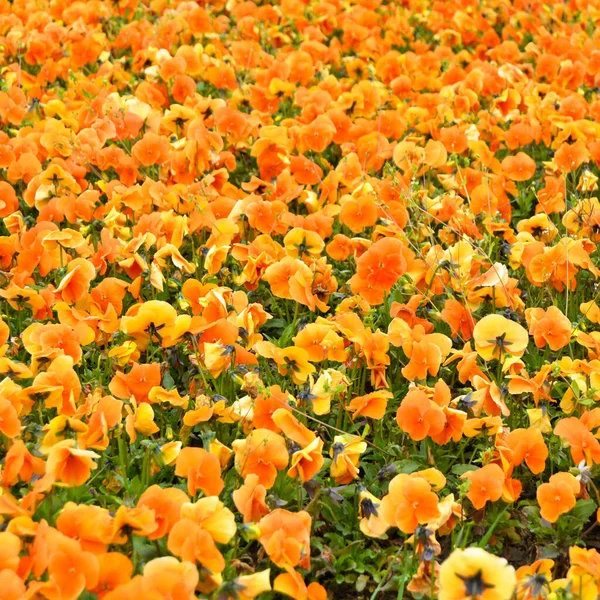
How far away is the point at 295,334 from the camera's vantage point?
3.12 metres

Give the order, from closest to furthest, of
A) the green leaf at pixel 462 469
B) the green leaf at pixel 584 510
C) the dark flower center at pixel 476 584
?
the dark flower center at pixel 476 584, the green leaf at pixel 584 510, the green leaf at pixel 462 469

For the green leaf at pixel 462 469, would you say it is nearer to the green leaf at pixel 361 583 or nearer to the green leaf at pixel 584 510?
the green leaf at pixel 584 510

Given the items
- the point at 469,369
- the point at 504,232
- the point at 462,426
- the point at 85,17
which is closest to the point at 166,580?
the point at 462,426

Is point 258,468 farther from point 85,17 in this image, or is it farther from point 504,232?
point 85,17

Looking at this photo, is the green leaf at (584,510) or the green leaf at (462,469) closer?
the green leaf at (584,510)

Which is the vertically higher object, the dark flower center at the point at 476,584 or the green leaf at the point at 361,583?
the dark flower center at the point at 476,584

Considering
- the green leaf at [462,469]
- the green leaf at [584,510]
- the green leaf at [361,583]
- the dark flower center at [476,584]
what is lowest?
the green leaf at [361,583]

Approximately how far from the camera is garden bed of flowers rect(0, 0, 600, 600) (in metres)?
2.10

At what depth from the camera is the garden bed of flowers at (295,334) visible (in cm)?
210

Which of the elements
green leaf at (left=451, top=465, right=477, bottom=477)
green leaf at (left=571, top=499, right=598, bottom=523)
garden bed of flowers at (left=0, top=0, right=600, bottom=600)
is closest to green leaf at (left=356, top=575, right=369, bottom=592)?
garden bed of flowers at (left=0, top=0, right=600, bottom=600)

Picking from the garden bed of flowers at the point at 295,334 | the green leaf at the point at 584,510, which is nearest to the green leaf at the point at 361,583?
the garden bed of flowers at the point at 295,334

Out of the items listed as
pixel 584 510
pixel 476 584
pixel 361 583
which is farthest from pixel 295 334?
pixel 476 584

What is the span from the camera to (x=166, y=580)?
180 centimetres

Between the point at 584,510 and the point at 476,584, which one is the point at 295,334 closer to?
the point at 584,510
